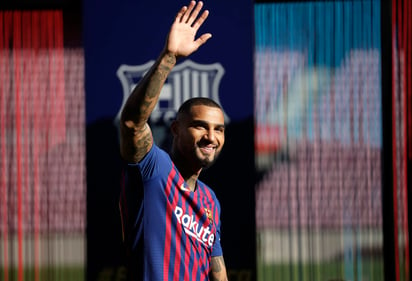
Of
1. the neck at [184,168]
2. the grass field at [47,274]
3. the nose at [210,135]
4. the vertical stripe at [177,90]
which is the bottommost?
the grass field at [47,274]

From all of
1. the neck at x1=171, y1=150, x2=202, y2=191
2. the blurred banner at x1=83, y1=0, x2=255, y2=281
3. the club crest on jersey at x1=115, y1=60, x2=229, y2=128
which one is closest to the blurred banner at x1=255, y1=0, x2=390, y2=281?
the blurred banner at x1=83, y1=0, x2=255, y2=281

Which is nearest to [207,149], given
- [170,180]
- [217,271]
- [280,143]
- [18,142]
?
[170,180]

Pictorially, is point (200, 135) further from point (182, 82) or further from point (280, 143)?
point (280, 143)

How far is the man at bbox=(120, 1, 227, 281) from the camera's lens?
191cm

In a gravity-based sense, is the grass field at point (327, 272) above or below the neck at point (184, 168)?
below

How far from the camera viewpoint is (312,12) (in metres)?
4.28

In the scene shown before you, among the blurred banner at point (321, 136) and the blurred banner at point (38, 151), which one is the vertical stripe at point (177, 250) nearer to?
the blurred banner at point (321, 136)

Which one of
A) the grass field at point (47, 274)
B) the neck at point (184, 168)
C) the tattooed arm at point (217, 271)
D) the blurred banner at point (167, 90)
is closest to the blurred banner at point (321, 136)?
the blurred banner at point (167, 90)

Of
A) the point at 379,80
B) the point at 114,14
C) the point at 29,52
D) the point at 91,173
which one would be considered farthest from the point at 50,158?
the point at 379,80

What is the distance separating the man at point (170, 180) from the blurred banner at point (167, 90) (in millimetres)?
1574

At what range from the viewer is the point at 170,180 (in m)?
2.16

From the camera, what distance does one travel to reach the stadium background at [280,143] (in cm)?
421

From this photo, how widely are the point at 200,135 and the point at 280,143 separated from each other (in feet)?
7.06

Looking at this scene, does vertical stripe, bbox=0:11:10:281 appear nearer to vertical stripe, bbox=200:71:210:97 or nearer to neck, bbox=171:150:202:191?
vertical stripe, bbox=200:71:210:97
